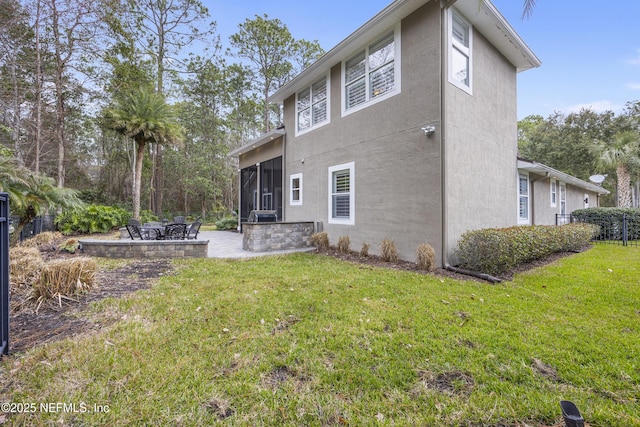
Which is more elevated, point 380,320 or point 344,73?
point 344,73

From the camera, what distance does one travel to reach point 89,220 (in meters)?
11.9

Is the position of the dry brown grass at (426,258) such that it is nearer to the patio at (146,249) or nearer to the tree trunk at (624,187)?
the patio at (146,249)

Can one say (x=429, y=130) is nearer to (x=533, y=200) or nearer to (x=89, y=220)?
(x=533, y=200)

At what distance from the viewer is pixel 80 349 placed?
259 centimetres

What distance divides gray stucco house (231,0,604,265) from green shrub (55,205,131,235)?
9434 millimetres

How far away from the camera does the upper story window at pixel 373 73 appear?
7.07 meters

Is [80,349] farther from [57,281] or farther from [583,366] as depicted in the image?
[583,366]

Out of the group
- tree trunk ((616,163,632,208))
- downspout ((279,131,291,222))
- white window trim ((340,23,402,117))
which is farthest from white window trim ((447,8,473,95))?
tree trunk ((616,163,632,208))

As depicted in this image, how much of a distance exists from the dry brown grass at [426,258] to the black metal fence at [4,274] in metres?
6.18

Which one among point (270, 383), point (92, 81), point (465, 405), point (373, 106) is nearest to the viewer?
point (465, 405)

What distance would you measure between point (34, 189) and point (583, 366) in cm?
1014

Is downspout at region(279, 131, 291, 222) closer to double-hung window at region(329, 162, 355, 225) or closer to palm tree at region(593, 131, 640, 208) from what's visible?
double-hung window at region(329, 162, 355, 225)

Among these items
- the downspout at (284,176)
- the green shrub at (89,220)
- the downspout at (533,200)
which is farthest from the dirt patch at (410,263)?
the green shrub at (89,220)

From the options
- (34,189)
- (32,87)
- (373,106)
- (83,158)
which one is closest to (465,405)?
(373,106)
